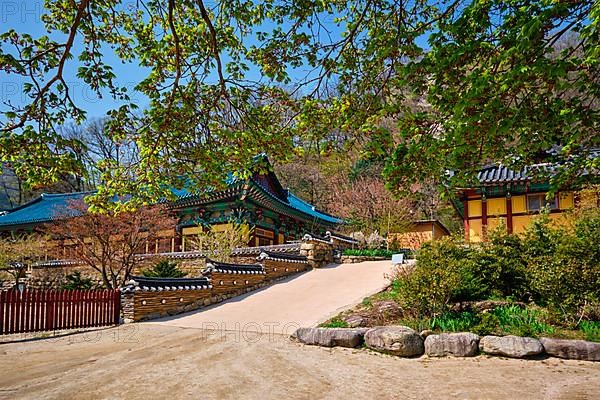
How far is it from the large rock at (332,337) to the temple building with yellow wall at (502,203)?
1109cm

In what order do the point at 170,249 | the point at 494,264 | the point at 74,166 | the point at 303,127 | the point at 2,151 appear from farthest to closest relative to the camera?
1. the point at 170,249
2. the point at 494,264
3. the point at 303,127
4. the point at 74,166
5. the point at 2,151

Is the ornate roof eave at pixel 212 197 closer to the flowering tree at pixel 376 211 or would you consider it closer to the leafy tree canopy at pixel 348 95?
the flowering tree at pixel 376 211

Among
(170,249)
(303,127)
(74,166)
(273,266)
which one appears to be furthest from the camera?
(170,249)

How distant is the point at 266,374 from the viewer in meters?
5.11

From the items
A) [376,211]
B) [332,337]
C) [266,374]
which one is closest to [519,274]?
[332,337]

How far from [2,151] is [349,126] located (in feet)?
12.3

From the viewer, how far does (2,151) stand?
13.6 ft

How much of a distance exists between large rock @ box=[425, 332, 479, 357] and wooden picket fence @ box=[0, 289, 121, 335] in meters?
7.37

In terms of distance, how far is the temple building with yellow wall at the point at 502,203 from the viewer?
15920 mm

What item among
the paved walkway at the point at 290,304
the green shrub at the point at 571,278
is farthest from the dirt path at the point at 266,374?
the paved walkway at the point at 290,304

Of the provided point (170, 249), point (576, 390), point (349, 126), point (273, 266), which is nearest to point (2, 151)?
point (349, 126)

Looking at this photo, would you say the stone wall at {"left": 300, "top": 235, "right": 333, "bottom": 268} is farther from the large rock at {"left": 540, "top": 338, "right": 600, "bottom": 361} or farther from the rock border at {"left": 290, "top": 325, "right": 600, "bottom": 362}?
the large rock at {"left": 540, "top": 338, "right": 600, "bottom": 361}

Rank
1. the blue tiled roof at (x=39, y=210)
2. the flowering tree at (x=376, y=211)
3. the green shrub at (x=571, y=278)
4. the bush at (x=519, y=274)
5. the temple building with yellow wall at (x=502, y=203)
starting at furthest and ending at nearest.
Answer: the blue tiled roof at (x=39, y=210)
the flowering tree at (x=376, y=211)
the temple building with yellow wall at (x=502, y=203)
the bush at (x=519, y=274)
the green shrub at (x=571, y=278)

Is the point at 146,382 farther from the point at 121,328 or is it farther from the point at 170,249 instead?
the point at 170,249
